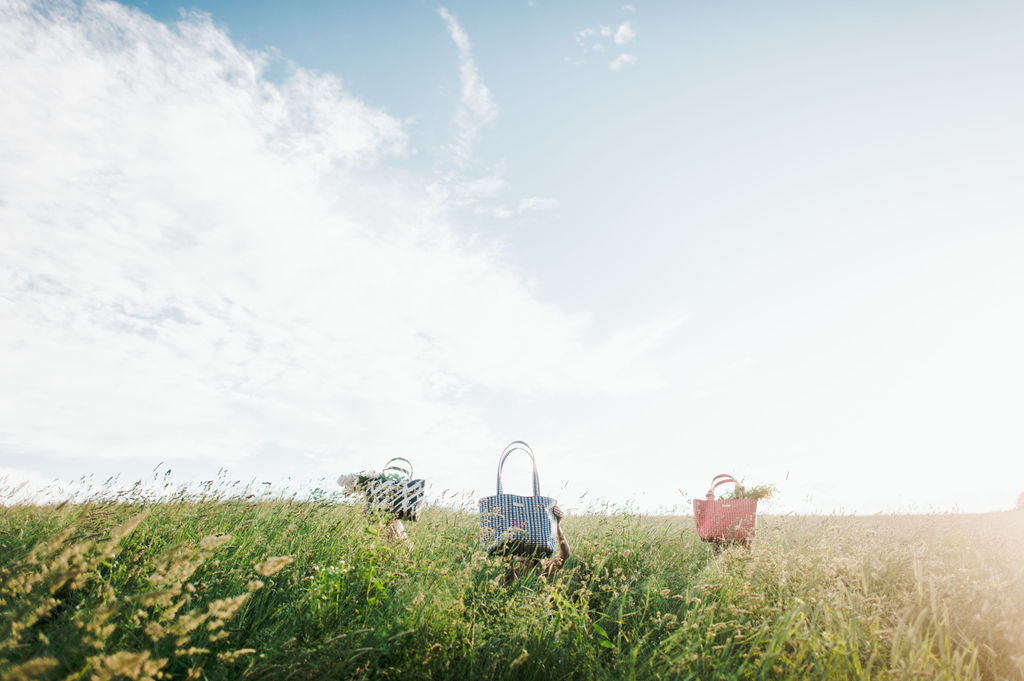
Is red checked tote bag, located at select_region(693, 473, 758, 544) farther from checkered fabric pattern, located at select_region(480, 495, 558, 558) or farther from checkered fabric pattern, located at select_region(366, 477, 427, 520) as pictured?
checkered fabric pattern, located at select_region(366, 477, 427, 520)

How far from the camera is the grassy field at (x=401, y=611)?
213 centimetres

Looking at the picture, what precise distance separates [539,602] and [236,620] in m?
1.70

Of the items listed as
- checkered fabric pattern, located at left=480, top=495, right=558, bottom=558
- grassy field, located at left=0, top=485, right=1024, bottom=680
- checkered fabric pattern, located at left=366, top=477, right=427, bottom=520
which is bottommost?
grassy field, located at left=0, top=485, right=1024, bottom=680

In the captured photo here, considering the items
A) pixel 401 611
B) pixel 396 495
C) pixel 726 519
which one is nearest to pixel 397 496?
pixel 396 495

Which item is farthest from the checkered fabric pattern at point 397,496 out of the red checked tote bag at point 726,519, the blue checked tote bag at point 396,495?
the red checked tote bag at point 726,519

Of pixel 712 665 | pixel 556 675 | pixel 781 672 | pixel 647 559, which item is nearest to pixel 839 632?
pixel 781 672

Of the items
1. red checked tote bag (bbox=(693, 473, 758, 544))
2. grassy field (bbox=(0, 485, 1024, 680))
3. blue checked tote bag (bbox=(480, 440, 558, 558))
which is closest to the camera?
grassy field (bbox=(0, 485, 1024, 680))

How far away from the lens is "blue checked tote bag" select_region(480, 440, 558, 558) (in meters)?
4.29

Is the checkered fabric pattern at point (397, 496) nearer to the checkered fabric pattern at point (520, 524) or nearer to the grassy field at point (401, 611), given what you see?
the grassy field at point (401, 611)

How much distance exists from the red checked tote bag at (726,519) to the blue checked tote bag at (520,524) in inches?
101

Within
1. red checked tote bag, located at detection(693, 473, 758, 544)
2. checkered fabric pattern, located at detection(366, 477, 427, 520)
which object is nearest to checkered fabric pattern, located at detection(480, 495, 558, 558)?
checkered fabric pattern, located at detection(366, 477, 427, 520)

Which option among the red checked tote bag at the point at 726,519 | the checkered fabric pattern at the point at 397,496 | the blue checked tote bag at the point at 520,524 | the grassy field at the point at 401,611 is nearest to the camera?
the grassy field at the point at 401,611

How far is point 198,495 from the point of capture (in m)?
4.94

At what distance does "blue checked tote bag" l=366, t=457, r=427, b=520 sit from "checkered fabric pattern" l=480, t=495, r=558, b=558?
0.72 m
